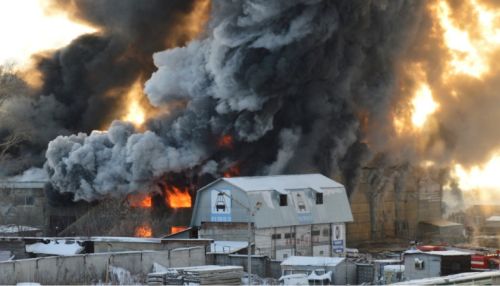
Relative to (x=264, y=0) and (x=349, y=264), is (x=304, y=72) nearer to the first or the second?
(x=264, y=0)

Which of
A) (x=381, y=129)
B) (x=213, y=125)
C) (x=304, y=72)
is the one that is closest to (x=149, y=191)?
(x=213, y=125)

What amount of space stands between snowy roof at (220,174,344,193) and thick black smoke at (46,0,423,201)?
746 centimetres

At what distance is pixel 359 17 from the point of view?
87.4 meters

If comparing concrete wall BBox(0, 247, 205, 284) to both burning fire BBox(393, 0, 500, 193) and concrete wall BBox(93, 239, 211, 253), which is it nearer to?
concrete wall BBox(93, 239, 211, 253)

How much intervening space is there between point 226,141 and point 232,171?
2745 millimetres

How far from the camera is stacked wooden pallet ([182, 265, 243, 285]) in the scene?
50844 millimetres

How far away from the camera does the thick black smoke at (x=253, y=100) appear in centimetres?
8281

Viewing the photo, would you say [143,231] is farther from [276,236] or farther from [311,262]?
[311,262]

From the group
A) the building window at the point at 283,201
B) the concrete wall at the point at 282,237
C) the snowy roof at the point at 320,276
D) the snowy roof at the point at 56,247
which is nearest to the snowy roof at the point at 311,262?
the snowy roof at the point at 320,276

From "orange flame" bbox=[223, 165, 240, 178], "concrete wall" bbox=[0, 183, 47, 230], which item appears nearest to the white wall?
"orange flame" bbox=[223, 165, 240, 178]

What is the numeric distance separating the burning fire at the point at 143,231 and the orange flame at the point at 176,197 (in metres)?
4.37

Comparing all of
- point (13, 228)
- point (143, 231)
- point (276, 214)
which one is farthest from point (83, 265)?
point (13, 228)

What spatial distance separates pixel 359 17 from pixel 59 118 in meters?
36.6

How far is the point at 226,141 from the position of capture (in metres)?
85.8
